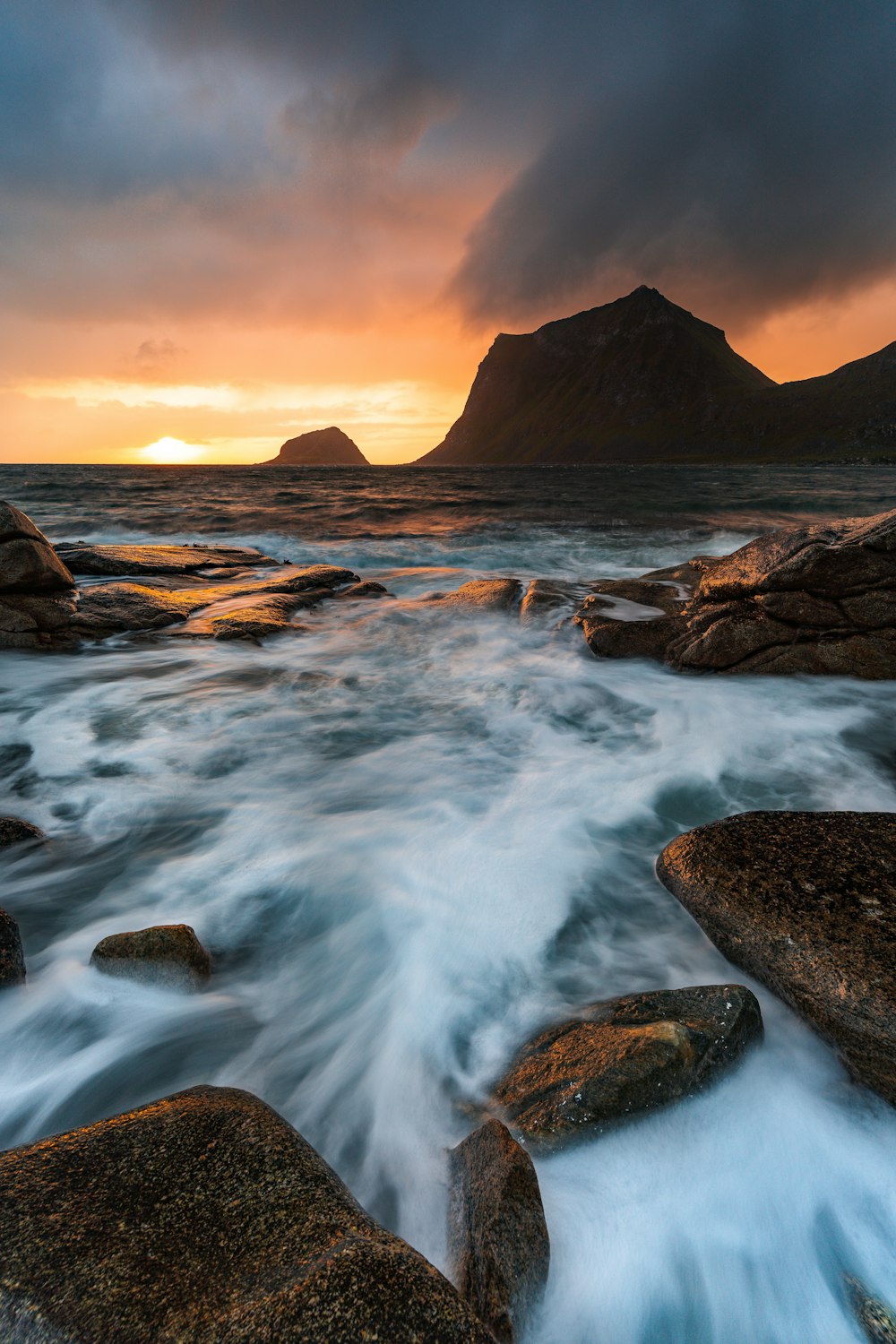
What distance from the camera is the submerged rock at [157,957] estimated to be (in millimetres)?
2936

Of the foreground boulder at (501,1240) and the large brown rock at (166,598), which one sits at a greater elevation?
the large brown rock at (166,598)

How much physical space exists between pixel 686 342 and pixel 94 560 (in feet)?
760

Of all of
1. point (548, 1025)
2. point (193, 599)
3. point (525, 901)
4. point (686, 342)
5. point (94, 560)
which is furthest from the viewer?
point (686, 342)

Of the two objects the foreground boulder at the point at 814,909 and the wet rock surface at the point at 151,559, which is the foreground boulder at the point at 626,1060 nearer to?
the foreground boulder at the point at 814,909

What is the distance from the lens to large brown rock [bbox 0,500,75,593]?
810 cm

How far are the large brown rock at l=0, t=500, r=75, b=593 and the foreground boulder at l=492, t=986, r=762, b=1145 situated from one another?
913 centimetres

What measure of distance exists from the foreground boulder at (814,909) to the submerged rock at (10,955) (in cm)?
359

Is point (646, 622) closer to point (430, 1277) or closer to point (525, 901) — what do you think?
point (525, 901)

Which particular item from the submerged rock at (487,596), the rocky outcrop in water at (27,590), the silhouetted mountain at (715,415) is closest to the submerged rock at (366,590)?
the submerged rock at (487,596)

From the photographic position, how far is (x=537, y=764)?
549 centimetres

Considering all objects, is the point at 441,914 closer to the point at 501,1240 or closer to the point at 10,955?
the point at 501,1240

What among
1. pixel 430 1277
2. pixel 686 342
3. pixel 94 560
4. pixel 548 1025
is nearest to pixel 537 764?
pixel 548 1025

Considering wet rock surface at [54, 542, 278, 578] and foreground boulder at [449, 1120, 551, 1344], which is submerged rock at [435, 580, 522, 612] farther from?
foreground boulder at [449, 1120, 551, 1344]

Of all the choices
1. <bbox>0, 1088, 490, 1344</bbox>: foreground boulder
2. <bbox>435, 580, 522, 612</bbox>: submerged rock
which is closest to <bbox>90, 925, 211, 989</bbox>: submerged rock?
<bbox>0, 1088, 490, 1344</bbox>: foreground boulder
